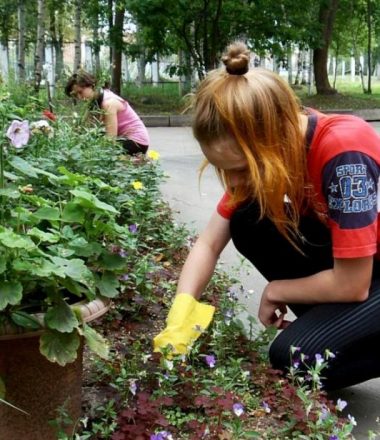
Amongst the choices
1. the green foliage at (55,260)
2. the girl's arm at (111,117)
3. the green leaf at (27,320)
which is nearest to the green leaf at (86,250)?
the green foliage at (55,260)

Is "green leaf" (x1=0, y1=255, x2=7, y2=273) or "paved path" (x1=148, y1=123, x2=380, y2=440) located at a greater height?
"green leaf" (x1=0, y1=255, x2=7, y2=273)

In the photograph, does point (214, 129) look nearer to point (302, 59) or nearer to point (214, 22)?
point (214, 22)

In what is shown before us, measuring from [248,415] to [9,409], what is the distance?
0.63m

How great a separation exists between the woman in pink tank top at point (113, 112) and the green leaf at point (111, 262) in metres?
3.49

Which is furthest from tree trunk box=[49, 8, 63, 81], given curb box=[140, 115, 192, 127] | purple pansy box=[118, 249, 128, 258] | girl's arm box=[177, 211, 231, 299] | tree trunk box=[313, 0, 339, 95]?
girl's arm box=[177, 211, 231, 299]

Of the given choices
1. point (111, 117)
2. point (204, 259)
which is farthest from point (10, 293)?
point (111, 117)

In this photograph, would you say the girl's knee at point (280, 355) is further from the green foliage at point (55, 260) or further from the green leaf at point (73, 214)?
the green leaf at point (73, 214)

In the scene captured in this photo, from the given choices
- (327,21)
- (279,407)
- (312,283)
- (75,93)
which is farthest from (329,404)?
(327,21)

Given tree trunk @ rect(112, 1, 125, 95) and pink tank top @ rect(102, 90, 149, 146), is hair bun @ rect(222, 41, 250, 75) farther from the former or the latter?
tree trunk @ rect(112, 1, 125, 95)

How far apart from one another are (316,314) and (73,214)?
0.83 meters

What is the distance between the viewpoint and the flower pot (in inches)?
63.6

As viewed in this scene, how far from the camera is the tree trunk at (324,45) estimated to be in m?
17.9

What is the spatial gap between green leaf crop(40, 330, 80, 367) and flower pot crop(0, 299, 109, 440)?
0.06 meters

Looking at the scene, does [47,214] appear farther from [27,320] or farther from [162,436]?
[162,436]
